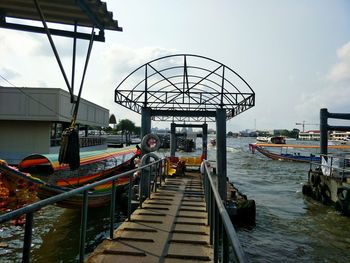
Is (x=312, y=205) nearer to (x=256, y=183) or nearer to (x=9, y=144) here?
(x=256, y=183)

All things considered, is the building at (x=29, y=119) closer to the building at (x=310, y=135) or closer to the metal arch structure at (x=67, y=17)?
the metal arch structure at (x=67, y=17)

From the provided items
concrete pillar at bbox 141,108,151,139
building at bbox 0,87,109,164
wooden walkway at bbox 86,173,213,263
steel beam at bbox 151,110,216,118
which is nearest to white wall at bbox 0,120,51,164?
building at bbox 0,87,109,164

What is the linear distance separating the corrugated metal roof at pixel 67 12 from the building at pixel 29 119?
22.1 m

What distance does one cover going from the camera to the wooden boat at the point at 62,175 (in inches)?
298

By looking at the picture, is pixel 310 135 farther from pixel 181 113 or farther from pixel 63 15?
pixel 63 15

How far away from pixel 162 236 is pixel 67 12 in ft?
13.3

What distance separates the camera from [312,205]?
60.3ft

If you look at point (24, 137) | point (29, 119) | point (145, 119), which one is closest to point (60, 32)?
point (145, 119)

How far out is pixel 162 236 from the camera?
20.4ft

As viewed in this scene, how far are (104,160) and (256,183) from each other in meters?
13.8

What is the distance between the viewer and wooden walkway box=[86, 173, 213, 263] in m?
5.18

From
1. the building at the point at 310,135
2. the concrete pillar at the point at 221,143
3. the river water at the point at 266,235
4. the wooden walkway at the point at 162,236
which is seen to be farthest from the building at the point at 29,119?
the building at the point at 310,135

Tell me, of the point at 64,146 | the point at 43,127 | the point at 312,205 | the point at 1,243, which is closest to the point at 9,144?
the point at 43,127

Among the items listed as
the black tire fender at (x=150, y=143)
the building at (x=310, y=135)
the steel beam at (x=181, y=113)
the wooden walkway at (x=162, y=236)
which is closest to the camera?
the wooden walkway at (x=162, y=236)
